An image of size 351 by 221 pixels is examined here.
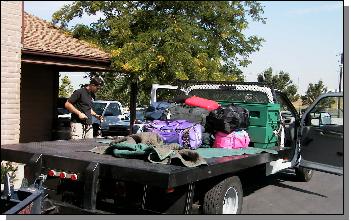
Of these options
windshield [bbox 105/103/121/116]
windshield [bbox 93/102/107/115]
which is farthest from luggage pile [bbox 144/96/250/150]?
windshield [bbox 93/102/107/115]

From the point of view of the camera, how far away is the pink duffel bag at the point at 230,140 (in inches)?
220

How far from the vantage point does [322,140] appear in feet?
20.7

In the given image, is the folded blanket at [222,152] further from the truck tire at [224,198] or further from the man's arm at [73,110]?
the man's arm at [73,110]

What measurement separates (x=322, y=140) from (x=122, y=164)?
11.2ft

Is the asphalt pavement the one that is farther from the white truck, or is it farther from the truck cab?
the white truck

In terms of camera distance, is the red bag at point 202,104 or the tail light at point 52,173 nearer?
the tail light at point 52,173

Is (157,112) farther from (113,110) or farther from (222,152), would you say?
(113,110)

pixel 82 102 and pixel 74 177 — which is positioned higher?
pixel 82 102

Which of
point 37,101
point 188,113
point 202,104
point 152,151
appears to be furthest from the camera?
point 37,101

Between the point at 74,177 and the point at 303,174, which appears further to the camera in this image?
the point at 303,174

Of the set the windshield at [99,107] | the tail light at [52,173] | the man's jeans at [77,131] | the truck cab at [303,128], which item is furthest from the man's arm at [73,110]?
the windshield at [99,107]

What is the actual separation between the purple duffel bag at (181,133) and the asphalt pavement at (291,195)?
3.35ft

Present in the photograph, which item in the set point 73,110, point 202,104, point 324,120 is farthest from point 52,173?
point 324,120

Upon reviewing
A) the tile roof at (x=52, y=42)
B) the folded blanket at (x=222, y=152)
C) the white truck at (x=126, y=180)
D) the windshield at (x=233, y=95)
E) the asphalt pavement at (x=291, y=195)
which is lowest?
the asphalt pavement at (x=291, y=195)
